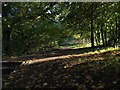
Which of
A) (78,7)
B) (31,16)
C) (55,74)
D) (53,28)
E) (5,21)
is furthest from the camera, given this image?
(53,28)

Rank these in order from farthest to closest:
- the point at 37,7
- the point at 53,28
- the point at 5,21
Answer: the point at 53,28 < the point at 5,21 < the point at 37,7

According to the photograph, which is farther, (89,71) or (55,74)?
(55,74)

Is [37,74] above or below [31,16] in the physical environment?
below

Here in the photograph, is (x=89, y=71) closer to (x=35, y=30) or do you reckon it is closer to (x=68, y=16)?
(x=68, y=16)

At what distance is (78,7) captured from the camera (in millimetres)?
13469

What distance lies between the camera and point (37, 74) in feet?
34.3

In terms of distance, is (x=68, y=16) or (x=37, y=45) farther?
(x=37, y=45)

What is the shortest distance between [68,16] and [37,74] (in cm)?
430

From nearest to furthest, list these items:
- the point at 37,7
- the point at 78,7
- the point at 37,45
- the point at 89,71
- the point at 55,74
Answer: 1. the point at 89,71
2. the point at 55,74
3. the point at 78,7
4. the point at 37,7
5. the point at 37,45

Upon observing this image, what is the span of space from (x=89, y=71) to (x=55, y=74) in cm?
130

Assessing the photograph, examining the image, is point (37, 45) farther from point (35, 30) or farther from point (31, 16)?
point (31, 16)

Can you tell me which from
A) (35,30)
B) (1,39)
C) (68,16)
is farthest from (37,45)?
(68,16)

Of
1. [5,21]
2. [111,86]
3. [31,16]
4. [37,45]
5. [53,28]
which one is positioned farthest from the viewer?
[37,45]

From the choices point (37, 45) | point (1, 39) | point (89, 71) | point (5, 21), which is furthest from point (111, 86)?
point (37, 45)
